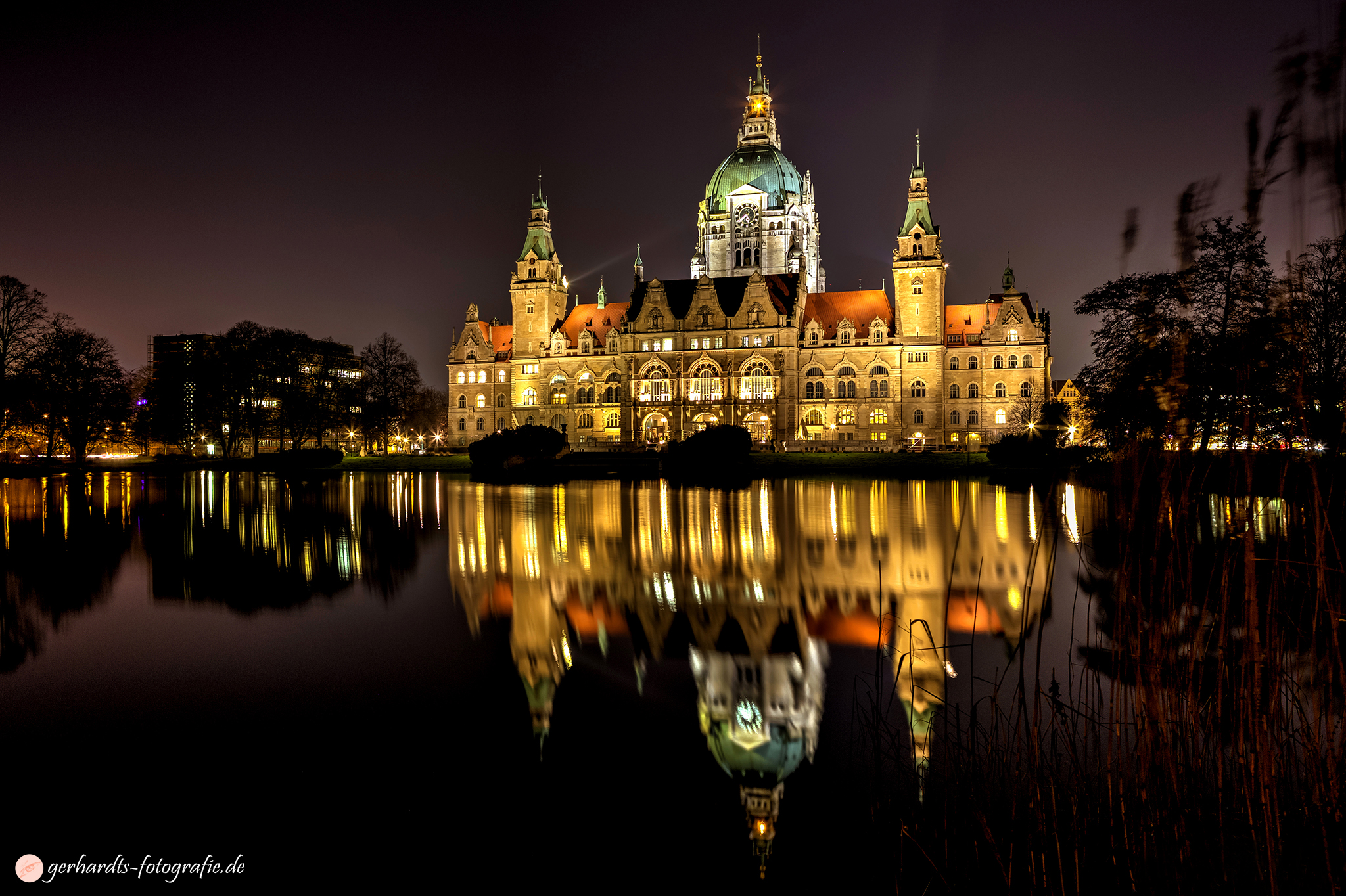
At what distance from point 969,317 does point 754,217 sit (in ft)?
105

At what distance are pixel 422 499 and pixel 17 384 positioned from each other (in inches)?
1357

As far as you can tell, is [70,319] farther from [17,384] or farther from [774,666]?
[774,666]

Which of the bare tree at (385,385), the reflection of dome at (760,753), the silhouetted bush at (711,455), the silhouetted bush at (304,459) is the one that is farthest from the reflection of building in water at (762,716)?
the bare tree at (385,385)

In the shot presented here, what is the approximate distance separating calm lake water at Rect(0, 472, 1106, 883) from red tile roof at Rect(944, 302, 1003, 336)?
235 ft

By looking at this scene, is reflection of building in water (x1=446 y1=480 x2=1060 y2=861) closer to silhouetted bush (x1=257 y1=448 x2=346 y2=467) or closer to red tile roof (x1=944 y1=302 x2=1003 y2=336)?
silhouetted bush (x1=257 y1=448 x2=346 y2=467)

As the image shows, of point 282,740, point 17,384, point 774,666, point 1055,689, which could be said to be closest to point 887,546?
point 774,666

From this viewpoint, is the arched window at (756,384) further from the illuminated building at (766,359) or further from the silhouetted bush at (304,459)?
the silhouetted bush at (304,459)

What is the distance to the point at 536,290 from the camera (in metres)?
96.6

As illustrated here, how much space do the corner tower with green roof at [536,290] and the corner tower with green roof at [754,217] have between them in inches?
777

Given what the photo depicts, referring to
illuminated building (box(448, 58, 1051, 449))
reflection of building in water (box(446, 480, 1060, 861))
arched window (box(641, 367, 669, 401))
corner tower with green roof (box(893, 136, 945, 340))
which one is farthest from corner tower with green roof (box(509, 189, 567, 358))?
reflection of building in water (box(446, 480, 1060, 861))

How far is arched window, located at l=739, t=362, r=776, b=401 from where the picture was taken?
82812 mm

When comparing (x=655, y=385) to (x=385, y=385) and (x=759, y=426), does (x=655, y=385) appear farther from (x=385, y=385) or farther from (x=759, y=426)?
(x=385, y=385)

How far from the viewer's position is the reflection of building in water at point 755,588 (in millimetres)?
7089

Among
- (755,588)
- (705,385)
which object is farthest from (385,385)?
(755,588)
